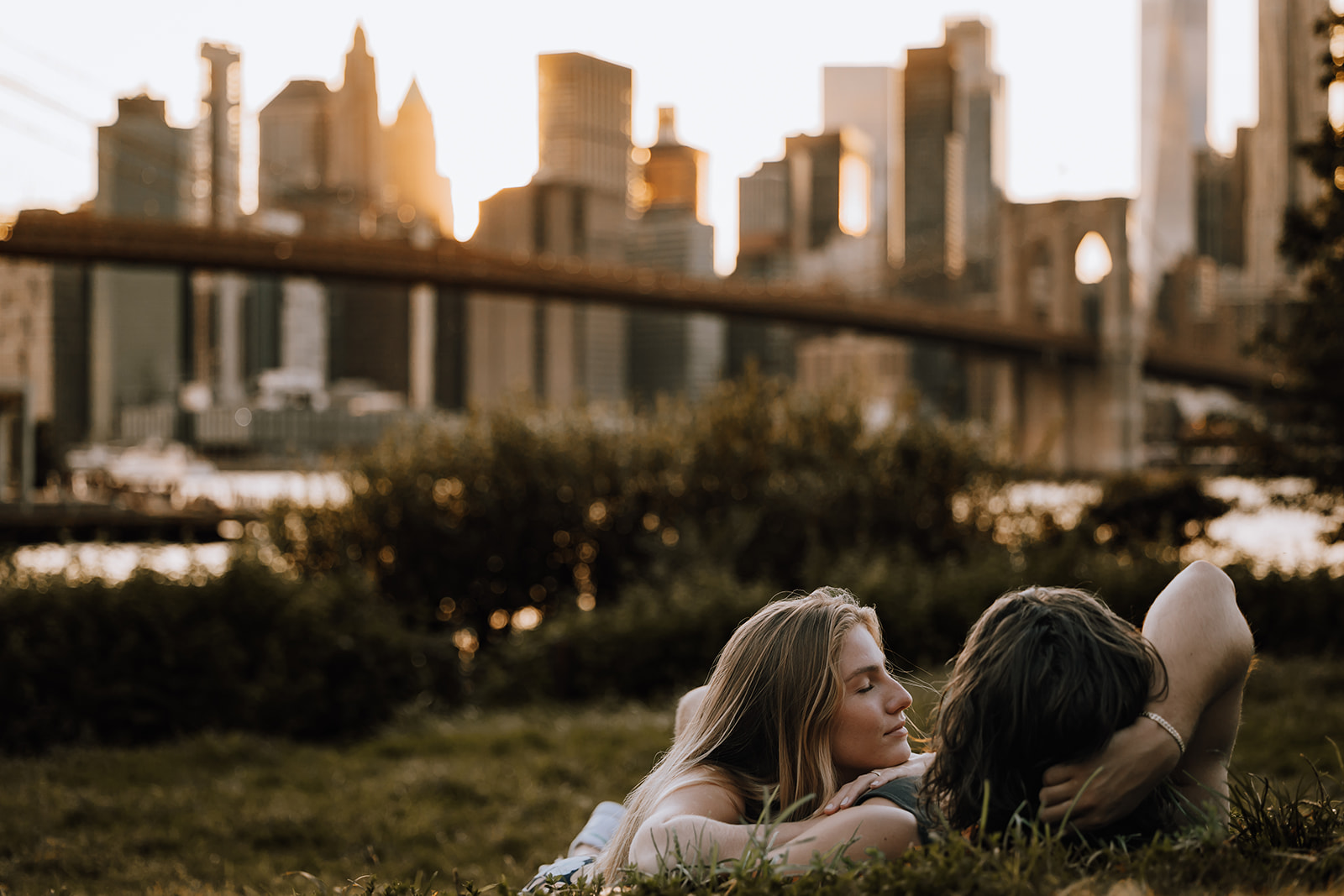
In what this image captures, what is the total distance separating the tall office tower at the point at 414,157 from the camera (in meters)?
61.6

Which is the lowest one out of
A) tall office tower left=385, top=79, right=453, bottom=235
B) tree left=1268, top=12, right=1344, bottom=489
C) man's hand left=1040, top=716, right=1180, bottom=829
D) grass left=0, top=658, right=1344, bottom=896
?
grass left=0, top=658, right=1344, bottom=896

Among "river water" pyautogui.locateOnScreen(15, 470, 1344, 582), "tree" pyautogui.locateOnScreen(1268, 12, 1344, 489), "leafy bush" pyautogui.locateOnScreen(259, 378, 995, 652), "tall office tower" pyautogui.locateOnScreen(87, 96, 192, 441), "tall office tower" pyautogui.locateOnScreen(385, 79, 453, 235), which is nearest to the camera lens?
"tree" pyautogui.locateOnScreen(1268, 12, 1344, 489)

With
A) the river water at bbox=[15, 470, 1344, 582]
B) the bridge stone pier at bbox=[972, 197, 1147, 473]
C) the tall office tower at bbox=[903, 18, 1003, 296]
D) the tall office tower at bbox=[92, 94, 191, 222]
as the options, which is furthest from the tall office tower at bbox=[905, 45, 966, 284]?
the river water at bbox=[15, 470, 1344, 582]

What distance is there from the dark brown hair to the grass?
1506 mm

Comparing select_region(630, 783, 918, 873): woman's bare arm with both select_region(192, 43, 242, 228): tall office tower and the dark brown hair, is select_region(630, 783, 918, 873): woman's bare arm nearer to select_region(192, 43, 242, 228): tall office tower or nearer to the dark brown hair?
the dark brown hair

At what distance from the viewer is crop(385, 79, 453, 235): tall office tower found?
6156 centimetres

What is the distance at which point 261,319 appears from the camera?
3125 inches

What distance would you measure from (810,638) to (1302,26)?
25.0 ft

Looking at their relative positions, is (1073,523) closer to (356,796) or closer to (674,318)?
(356,796)

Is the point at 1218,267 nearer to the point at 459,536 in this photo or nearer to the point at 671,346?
the point at 671,346

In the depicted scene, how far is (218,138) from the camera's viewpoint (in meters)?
41.9

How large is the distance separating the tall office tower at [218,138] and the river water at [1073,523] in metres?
23.2

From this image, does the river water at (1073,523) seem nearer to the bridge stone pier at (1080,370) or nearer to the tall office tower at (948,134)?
the bridge stone pier at (1080,370)

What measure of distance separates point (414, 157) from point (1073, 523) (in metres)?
65.3
